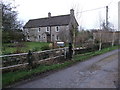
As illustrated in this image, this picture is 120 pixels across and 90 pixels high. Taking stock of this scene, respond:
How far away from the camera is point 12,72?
805cm

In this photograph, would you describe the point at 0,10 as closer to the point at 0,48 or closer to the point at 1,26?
the point at 1,26

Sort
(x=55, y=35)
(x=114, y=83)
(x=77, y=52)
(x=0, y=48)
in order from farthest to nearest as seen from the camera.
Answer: (x=55, y=35) < (x=77, y=52) < (x=0, y=48) < (x=114, y=83)

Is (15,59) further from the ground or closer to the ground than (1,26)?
closer to the ground

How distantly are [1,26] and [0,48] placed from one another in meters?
1.47

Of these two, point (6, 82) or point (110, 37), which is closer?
point (6, 82)

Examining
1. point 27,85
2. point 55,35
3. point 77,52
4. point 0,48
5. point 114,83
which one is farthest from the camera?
point 55,35

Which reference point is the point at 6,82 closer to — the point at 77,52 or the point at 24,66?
the point at 24,66

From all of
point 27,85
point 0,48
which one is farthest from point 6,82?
point 0,48

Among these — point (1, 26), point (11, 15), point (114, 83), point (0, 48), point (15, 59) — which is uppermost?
point (11, 15)

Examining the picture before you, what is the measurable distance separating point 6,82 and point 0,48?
3089mm

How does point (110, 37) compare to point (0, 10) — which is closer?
point (0, 10)

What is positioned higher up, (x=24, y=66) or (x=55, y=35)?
(x=55, y=35)

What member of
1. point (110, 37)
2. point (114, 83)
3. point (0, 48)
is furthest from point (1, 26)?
point (110, 37)

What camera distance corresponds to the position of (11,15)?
893cm
